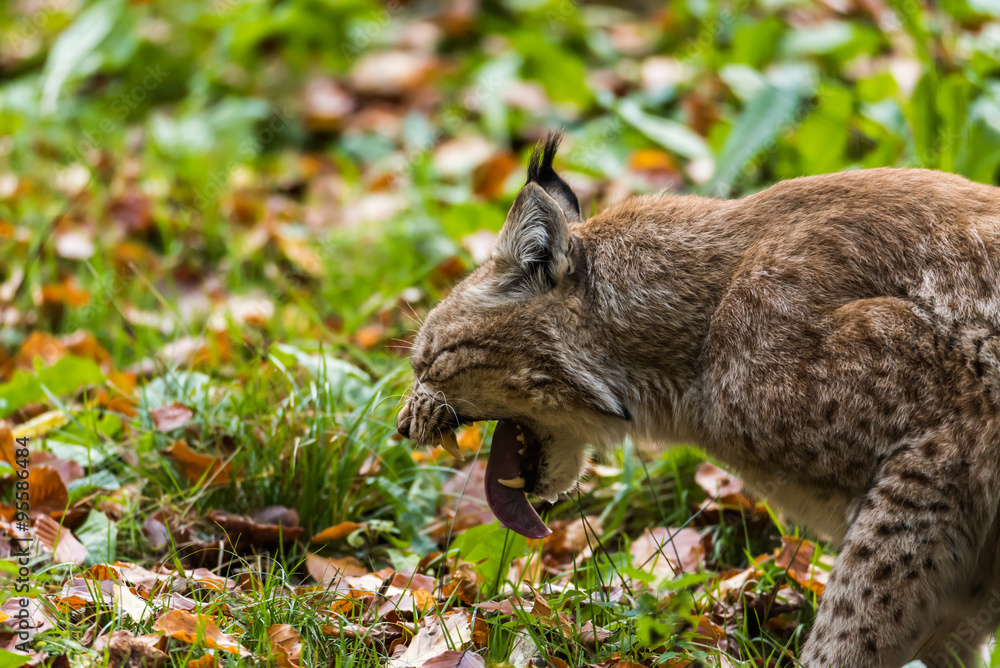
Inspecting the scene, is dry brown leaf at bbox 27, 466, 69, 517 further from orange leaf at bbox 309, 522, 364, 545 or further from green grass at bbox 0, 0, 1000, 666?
orange leaf at bbox 309, 522, 364, 545

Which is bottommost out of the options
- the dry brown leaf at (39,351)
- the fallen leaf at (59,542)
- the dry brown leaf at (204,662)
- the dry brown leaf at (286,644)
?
the dry brown leaf at (39,351)

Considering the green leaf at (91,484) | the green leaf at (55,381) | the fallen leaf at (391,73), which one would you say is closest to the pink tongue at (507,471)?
the green leaf at (91,484)

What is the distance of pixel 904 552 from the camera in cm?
284

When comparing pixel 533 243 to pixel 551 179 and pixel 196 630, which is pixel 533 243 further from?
pixel 196 630

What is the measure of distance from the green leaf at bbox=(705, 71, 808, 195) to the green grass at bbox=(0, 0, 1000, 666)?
Result: 2 centimetres

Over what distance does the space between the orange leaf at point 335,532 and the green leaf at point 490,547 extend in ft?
1.43

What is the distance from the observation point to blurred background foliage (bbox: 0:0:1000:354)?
5.92m

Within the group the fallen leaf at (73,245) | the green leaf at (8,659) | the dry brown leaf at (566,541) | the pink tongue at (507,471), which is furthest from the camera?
the fallen leaf at (73,245)

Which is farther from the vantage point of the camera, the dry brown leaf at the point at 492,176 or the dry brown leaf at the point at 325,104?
the dry brown leaf at the point at 325,104

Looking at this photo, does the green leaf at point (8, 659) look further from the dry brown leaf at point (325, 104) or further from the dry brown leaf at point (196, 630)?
the dry brown leaf at point (325, 104)

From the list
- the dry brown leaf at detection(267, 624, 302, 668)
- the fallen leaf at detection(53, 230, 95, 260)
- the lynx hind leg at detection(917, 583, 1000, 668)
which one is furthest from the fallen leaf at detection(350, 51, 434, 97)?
the lynx hind leg at detection(917, 583, 1000, 668)

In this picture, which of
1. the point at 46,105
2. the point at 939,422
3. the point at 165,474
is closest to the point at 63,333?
the point at 165,474

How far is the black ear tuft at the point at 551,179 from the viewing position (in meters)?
3.85

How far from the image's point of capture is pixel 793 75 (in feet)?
21.5
